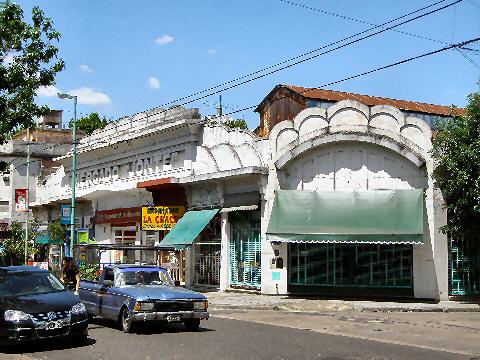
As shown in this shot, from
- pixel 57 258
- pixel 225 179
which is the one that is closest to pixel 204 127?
pixel 225 179

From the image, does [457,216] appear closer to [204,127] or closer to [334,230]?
[334,230]

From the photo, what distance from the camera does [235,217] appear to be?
28484mm

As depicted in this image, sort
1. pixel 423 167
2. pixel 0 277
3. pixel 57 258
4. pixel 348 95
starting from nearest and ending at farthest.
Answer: pixel 0 277
pixel 423 167
pixel 348 95
pixel 57 258

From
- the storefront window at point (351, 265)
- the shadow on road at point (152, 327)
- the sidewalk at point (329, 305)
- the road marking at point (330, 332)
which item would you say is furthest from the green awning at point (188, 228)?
the shadow on road at point (152, 327)

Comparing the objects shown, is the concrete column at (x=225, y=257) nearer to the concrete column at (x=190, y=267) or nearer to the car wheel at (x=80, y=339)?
the concrete column at (x=190, y=267)

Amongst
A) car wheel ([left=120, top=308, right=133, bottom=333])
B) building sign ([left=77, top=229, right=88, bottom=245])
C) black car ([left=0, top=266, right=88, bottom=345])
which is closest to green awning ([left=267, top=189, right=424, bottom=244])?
car wheel ([left=120, top=308, right=133, bottom=333])

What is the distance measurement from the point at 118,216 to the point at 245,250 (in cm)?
1206

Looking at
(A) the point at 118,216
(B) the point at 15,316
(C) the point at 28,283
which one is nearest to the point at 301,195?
(C) the point at 28,283

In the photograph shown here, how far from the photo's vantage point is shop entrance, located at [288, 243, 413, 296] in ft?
79.5

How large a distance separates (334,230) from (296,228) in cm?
146

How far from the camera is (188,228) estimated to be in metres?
29.3

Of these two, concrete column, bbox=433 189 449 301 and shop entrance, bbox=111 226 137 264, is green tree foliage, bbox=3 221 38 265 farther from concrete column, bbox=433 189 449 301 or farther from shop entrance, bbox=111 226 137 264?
concrete column, bbox=433 189 449 301

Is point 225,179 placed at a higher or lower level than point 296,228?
higher

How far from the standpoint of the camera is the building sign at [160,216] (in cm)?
3123
